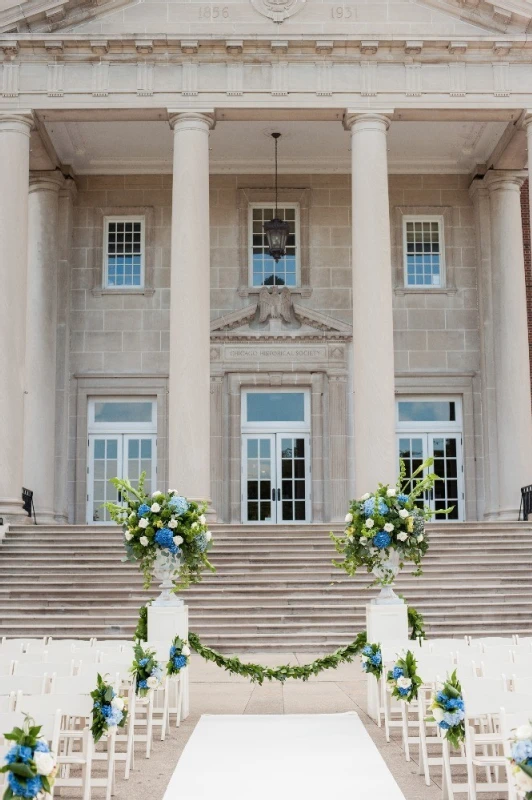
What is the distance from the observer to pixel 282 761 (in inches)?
355

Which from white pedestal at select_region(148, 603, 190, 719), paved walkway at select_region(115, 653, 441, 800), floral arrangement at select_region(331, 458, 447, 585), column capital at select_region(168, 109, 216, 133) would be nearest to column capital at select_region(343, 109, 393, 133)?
column capital at select_region(168, 109, 216, 133)

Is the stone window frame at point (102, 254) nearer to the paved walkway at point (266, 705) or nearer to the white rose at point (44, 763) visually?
the paved walkway at point (266, 705)

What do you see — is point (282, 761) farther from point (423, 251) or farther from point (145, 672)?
point (423, 251)

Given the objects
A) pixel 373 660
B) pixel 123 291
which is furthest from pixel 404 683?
pixel 123 291

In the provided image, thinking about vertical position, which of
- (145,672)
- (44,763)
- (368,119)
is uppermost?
(368,119)

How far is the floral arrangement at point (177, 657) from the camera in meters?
11.2

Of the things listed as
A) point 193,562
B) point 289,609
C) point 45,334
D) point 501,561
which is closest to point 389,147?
point 45,334

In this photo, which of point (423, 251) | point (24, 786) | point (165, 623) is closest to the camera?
point (24, 786)

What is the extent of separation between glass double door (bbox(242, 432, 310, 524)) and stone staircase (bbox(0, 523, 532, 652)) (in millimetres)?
5901

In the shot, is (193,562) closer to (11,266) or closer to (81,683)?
(81,683)

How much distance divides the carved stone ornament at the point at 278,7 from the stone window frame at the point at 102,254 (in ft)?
22.9

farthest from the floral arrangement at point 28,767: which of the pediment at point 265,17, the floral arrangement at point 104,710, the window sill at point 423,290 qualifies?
the window sill at point 423,290

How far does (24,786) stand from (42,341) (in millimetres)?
24160

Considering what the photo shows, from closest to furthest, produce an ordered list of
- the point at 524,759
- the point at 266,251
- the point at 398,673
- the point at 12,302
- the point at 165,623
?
1. the point at 524,759
2. the point at 398,673
3. the point at 165,623
4. the point at 12,302
5. the point at 266,251
